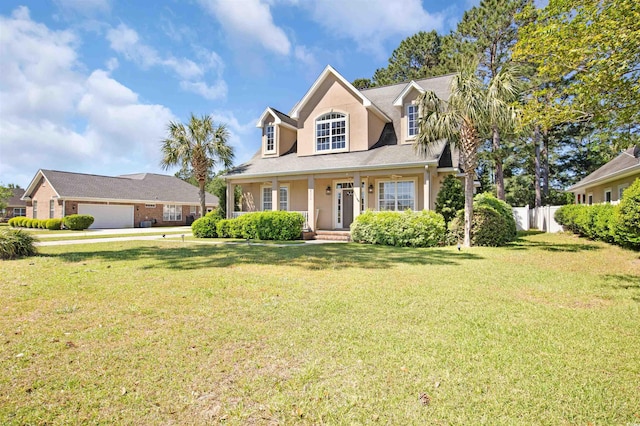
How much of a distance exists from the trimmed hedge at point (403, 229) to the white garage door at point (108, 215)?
28.6m

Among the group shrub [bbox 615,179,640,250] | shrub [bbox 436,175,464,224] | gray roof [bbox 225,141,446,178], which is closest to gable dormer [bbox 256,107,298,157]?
gray roof [bbox 225,141,446,178]

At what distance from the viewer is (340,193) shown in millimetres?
18906

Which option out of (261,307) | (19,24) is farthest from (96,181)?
(261,307)

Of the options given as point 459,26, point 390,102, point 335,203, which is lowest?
point 335,203

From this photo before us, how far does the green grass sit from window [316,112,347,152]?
12881mm

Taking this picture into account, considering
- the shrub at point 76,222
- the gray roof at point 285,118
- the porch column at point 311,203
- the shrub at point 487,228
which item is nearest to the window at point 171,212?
the shrub at point 76,222

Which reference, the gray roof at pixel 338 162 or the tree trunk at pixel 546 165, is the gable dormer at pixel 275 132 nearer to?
the gray roof at pixel 338 162

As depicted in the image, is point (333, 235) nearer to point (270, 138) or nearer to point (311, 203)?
point (311, 203)

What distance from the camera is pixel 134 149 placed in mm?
34281

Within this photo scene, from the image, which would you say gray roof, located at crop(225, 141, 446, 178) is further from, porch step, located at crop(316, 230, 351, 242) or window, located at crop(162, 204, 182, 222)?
window, located at crop(162, 204, 182, 222)

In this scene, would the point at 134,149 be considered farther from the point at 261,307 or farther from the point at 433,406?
the point at 433,406

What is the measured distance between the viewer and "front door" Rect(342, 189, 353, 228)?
741 inches

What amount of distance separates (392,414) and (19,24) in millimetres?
17277

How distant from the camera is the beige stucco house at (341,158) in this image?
16641 mm
